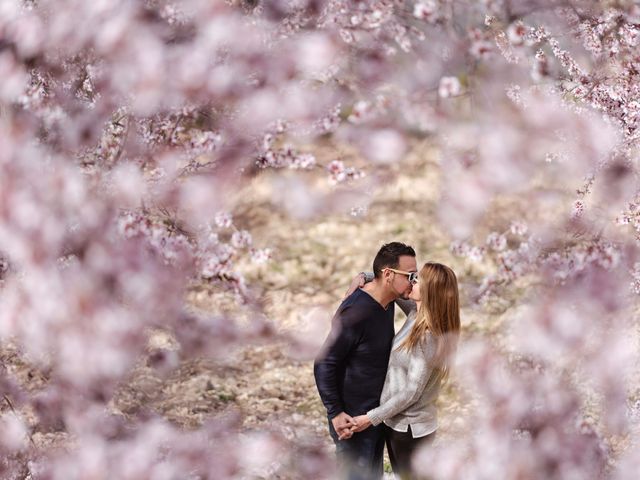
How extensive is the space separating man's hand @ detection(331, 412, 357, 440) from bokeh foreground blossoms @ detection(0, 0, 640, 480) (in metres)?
0.39

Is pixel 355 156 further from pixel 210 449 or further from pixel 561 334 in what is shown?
pixel 210 449

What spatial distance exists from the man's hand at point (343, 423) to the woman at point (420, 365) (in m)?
0.02

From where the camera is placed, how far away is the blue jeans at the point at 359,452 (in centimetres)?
371

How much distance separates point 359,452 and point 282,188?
18.7ft

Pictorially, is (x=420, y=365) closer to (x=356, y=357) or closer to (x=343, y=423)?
(x=356, y=357)

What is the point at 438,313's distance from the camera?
349 centimetres

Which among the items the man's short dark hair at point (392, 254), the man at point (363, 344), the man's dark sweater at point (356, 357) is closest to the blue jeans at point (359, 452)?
the man at point (363, 344)

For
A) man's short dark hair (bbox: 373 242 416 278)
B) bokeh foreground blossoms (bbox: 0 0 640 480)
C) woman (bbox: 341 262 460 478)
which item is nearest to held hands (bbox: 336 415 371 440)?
woman (bbox: 341 262 460 478)

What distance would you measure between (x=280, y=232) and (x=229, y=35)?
2.61 metres

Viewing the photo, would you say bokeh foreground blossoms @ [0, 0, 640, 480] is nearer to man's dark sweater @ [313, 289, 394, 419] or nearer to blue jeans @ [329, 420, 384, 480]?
blue jeans @ [329, 420, 384, 480]

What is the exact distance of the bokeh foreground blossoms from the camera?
4.94 metres

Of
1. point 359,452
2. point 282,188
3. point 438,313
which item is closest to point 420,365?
point 438,313

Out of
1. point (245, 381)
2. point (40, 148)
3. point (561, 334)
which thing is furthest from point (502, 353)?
point (40, 148)

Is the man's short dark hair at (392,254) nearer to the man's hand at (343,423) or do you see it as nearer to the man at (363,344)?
the man at (363,344)
